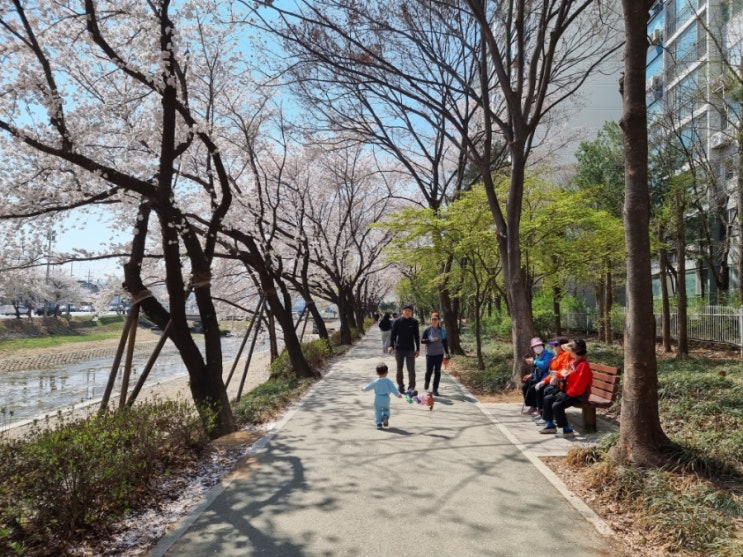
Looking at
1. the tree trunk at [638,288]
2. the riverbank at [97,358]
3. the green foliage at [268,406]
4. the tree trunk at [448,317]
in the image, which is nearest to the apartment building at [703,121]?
the tree trunk at [638,288]

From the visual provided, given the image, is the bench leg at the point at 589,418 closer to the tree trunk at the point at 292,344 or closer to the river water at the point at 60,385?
the tree trunk at the point at 292,344

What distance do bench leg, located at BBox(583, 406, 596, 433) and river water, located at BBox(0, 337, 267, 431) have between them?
1060cm

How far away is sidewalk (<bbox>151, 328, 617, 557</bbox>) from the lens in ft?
12.3

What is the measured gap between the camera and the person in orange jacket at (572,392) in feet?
22.5

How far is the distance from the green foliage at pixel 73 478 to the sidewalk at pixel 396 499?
0.65 m

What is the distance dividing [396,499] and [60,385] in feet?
71.5

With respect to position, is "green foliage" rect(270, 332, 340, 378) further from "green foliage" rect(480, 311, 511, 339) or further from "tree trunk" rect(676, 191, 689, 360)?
"green foliage" rect(480, 311, 511, 339)

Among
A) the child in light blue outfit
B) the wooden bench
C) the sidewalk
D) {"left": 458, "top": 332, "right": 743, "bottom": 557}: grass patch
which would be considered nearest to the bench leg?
the wooden bench

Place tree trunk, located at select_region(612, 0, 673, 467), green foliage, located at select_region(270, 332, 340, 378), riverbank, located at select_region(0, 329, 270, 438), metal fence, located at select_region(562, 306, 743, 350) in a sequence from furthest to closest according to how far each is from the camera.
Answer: riverbank, located at select_region(0, 329, 270, 438)
green foliage, located at select_region(270, 332, 340, 378)
metal fence, located at select_region(562, 306, 743, 350)
tree trunk, located at select_region(612, 0, 673, 467)

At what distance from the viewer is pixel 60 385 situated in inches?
852

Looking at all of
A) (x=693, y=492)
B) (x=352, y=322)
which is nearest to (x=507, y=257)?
(x=693, y=492)

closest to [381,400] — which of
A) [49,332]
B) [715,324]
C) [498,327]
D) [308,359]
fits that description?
[308,359]

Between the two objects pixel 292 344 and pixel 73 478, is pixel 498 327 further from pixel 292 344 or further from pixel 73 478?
pixel 73 478

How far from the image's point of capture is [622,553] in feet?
11.9
